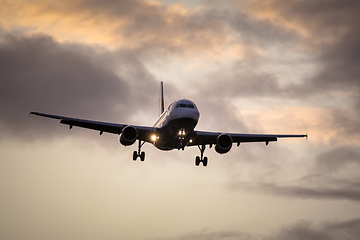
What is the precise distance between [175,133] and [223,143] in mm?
6284

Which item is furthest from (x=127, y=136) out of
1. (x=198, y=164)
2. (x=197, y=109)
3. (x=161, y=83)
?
(x=161, y=83)

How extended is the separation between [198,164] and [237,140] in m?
5.23

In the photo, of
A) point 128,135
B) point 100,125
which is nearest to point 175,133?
point 128,135

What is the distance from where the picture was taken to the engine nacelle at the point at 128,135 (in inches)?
2010

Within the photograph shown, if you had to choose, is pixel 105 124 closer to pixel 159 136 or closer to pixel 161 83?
pixel 159 136

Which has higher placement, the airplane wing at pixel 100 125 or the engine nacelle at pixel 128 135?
the airplane wing at pixel 100 125

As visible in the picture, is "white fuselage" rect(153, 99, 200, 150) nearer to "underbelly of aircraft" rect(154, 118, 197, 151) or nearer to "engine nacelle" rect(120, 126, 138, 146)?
"underbelly of aircraft" rect(154, 118, 197, 151)

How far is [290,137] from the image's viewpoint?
5894cm

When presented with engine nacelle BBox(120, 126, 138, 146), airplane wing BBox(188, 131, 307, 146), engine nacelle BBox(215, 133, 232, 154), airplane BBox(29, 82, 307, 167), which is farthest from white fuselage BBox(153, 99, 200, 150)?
engine nacelle BBox(215, 133, 232, 154)

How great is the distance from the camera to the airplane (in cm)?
4803

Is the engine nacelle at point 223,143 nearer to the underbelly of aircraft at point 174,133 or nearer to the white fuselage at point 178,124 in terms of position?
the white fuselage at point 178,124

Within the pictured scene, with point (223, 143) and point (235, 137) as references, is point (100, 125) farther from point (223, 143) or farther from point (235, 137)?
point (235, 137)

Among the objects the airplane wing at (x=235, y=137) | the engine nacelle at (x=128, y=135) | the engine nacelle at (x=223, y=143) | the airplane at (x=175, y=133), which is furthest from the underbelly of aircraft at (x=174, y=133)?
the engine nacelle at (x=223, y=143)

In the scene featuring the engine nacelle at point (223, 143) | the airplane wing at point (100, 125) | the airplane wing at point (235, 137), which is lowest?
the engine nacelle at point (223, 143)
